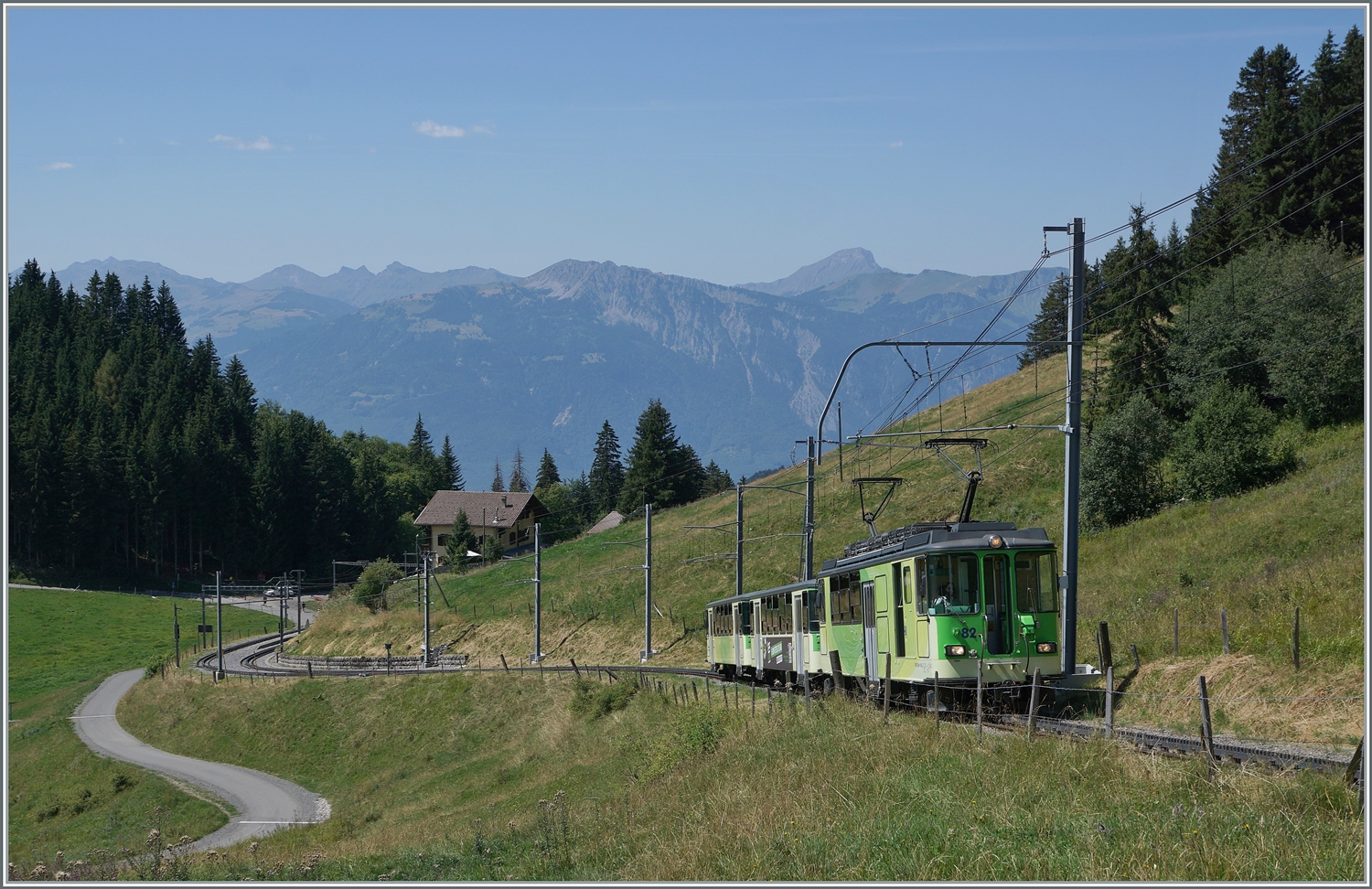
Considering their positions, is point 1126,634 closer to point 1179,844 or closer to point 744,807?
point 744,807

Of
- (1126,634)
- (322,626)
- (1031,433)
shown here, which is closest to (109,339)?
(322,626)

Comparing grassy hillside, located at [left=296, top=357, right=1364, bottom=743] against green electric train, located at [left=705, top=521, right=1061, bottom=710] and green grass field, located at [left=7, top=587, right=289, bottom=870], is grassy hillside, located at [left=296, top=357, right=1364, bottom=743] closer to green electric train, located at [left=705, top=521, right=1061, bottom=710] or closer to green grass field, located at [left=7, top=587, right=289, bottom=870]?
green electric train, located at [left=705, top=521, right=1061, bottom=710]

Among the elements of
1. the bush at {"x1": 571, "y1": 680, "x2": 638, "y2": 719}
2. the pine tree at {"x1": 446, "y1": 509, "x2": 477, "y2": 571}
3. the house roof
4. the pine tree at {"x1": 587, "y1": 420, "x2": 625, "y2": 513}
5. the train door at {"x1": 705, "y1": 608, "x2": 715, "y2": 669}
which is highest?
the pine tree at {"x1": 587, "y1": 420, "x2": 625, "y2": 513}

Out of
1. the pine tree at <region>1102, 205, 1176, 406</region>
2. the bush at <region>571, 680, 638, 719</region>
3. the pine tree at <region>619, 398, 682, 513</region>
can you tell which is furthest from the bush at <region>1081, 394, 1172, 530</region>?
the pine tree at <region>619, 398, 682, 513</region>

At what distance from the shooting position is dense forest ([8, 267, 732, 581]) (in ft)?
422

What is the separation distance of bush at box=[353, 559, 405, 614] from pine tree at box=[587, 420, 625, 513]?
6634 cm

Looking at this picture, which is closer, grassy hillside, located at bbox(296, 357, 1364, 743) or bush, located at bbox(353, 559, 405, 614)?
grassy hillside, located at bbox(296, 357, 1364, 743)

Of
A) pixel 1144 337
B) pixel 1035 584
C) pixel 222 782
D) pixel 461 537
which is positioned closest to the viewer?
pixel 1035 584

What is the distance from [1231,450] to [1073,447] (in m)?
25.8

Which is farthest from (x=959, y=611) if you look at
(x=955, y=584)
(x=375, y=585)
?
(x=375, y=585)

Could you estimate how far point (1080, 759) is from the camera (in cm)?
1330

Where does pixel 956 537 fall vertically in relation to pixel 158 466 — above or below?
below

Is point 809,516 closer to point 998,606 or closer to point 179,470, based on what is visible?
point 998,606

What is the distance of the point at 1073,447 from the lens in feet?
71.9
